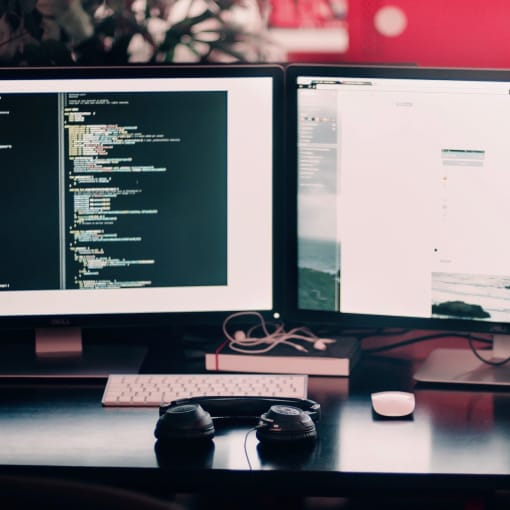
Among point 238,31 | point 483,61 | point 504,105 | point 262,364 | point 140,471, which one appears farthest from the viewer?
point 238,31

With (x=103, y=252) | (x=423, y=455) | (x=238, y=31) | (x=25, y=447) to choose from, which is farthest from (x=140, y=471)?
(x=238, y=31)

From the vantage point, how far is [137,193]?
1.42 meters

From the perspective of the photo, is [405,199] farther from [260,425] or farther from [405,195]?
[260,425]

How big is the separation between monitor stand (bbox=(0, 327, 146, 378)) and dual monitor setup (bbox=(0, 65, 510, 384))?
0.22ft

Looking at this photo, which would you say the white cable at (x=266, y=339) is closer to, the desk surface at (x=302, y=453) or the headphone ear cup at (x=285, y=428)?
the desk surface at (x=302, y=453)

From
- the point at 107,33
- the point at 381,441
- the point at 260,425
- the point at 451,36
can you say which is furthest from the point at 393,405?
the point at 107,33

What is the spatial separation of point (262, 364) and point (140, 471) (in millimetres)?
404

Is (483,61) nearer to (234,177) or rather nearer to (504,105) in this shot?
(504,105)

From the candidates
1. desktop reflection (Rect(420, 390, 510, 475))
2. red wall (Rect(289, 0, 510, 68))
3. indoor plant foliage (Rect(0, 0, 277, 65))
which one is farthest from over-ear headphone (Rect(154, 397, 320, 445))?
red wall (Rect(289, 0, 510, 68))

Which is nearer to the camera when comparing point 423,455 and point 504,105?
point 423,455

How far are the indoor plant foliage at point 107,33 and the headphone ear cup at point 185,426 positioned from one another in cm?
75

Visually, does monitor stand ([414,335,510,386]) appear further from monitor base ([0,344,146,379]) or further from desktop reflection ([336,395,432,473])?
monitor base ([0,344,146,379])

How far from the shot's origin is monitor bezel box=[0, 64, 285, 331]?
1.39 m

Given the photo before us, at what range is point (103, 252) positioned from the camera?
142 centimetres
